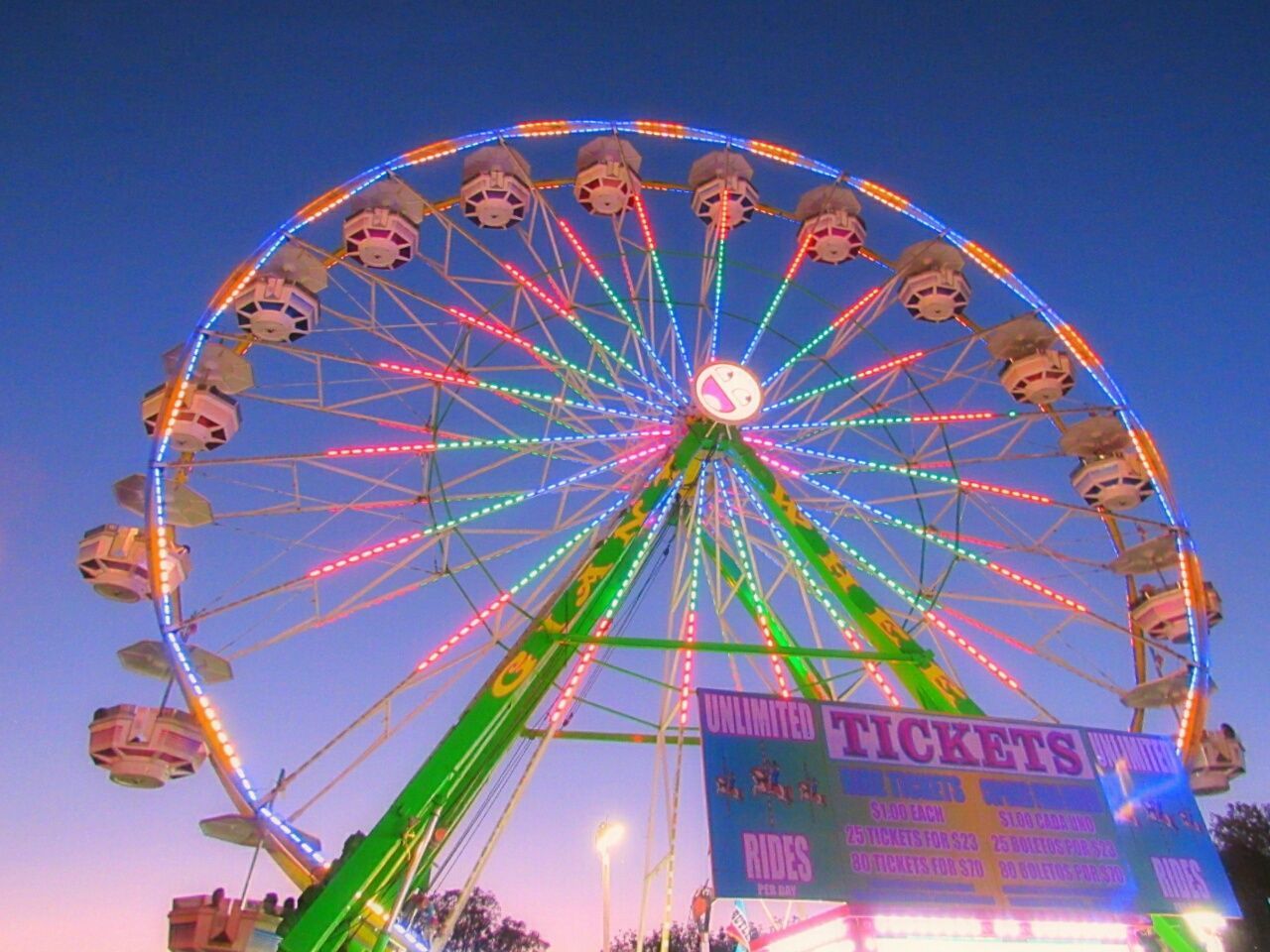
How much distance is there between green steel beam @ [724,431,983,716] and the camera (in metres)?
10.6

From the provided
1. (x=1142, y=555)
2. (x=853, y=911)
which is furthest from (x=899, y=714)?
(x=1142, y=555)

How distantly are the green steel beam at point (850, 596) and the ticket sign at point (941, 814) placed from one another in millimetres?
1775

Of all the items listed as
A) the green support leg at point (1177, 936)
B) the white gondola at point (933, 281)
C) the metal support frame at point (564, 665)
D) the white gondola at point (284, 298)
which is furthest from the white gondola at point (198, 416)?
the green support leg at point (1177, 936)

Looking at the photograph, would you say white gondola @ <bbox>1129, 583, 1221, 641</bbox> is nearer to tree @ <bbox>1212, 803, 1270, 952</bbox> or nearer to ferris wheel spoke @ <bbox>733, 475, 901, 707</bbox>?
ferris wheel spoke @ <bbox>733, 475, 901, 707</bbox>

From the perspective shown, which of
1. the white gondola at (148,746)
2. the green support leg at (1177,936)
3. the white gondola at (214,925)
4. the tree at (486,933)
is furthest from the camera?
the tree at (486,933)

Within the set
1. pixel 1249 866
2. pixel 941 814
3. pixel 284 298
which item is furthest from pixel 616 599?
pixel 1249 866

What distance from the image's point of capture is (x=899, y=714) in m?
8.40

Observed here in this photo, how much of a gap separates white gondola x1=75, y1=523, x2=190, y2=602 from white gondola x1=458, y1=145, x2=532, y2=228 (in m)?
6.19

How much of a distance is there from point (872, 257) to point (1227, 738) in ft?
27.0

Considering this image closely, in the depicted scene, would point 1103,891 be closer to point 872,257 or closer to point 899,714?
point 899,714

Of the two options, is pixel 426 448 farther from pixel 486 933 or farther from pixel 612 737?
pixel 486 933

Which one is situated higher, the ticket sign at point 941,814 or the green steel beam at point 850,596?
the green steel beam at point 850,596

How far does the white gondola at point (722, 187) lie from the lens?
14992 mm

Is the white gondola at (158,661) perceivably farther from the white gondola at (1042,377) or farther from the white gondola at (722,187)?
the white gondola at (1042,377)
